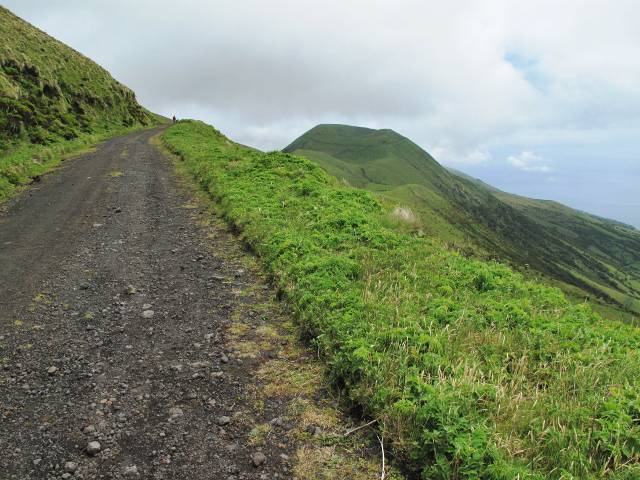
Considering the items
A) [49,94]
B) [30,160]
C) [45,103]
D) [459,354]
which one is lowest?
[459,354]

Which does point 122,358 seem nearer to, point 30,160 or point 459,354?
point 459,354

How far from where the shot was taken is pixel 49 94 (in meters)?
44.0

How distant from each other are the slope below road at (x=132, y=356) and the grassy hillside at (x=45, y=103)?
11.3 meters

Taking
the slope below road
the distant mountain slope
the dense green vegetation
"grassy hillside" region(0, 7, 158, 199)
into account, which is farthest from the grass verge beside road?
the dense green vegetation

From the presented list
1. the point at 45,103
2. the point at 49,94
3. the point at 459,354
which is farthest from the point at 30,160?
the point at 459,354

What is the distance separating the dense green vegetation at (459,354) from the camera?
541cm

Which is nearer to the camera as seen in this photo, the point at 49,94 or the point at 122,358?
the point at 122,358

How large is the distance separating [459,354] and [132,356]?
5961 millimetres

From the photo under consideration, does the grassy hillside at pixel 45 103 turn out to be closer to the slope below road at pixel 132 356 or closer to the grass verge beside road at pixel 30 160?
the grass verge beside road at pixel 30 160

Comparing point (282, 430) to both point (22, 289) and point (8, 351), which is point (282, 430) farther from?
point (22, 289)

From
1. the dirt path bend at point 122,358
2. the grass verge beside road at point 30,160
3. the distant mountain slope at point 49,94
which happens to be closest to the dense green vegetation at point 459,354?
the dirt path bend at point 122,358

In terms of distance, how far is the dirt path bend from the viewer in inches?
219

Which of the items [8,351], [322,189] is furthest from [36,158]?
[8,351]

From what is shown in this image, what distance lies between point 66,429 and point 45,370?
70.2 inches
